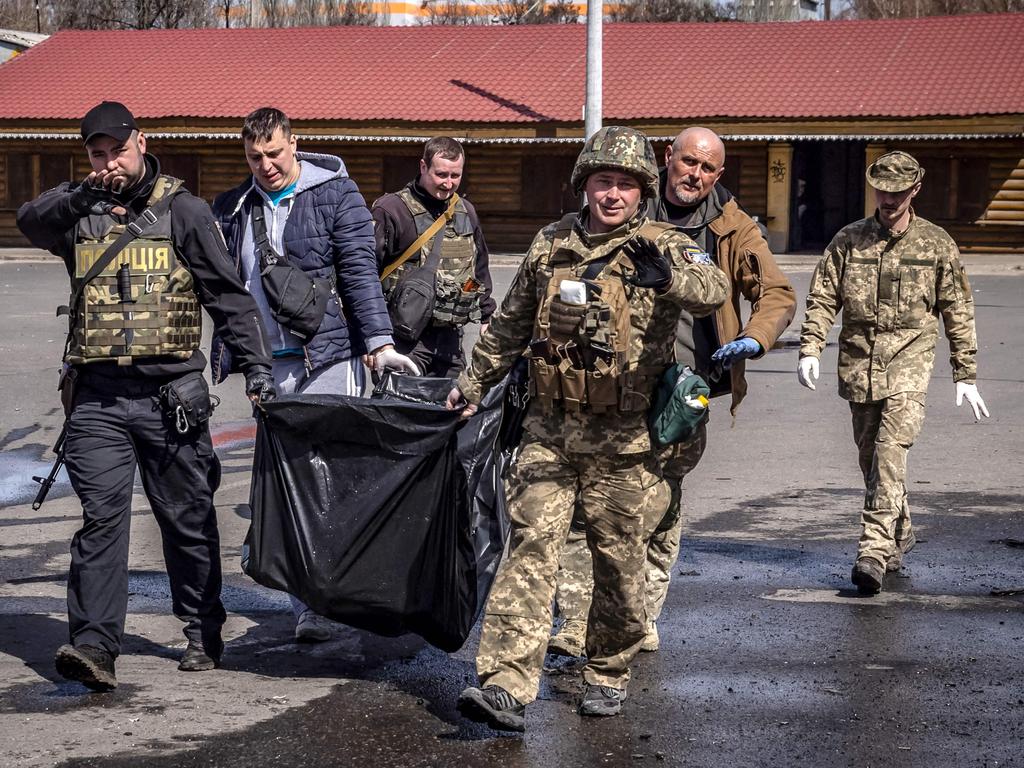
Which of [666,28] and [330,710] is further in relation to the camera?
[666,28]

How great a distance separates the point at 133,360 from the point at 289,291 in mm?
761

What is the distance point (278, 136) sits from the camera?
17.7ft

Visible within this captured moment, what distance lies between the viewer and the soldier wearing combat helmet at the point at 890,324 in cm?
644

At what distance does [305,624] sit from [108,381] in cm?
117

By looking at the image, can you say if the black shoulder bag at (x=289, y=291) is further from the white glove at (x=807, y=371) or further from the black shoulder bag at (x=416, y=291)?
the white glove at (x=807, y=371)

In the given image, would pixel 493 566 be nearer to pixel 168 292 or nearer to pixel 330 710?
pixel 330 710

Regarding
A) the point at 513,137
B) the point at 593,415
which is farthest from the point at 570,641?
the point at 513,137

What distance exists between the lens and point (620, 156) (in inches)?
171

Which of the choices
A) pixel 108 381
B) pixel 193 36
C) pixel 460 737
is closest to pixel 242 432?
pixel 108 381

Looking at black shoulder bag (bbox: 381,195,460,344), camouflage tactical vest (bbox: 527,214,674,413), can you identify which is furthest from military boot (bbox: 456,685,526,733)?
black shoulder bag (bbox: 381,195,460,344)

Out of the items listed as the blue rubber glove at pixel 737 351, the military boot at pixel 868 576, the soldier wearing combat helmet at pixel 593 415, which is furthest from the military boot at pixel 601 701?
the military boot at pixel 868 576

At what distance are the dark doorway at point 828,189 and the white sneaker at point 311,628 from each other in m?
30.0

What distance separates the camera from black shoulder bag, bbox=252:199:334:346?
542 cm

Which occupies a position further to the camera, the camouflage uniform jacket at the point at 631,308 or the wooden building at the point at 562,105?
the wooden building at the point at 562,105
